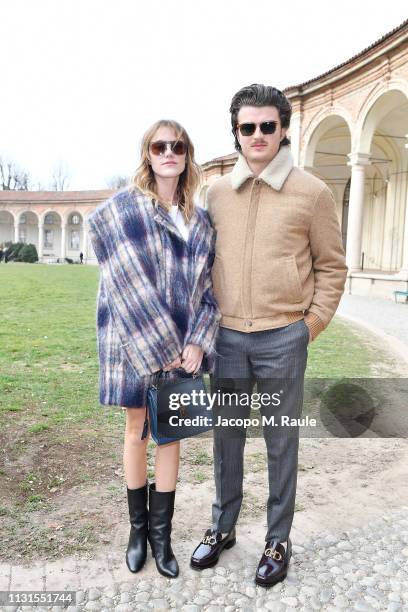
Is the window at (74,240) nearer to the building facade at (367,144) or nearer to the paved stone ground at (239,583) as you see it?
the building facade at (367,144)

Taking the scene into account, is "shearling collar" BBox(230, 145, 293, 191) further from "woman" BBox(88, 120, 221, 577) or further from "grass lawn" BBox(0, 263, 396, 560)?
"grass lawn" BBox(0, 263, 396, 560)

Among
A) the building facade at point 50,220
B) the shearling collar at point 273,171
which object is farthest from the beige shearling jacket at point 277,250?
the building facade at point 50,220

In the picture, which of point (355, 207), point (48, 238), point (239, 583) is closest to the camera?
point (239, 583)

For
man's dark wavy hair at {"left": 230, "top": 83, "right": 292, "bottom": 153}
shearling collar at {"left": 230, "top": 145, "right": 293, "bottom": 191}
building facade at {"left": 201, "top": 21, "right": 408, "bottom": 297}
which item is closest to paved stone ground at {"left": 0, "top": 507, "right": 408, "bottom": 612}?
shearling collar at {"left": 230, "top": 145, "right": 293, "bottom": 191}

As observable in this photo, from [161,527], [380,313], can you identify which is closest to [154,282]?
[161,527]

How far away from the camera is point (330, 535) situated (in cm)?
288

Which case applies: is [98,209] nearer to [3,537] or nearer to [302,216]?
[302,216]

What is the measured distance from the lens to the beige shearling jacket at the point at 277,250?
2373 millimetres

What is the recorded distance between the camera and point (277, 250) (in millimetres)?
2373

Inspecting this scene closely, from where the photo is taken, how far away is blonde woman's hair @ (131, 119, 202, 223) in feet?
7.86

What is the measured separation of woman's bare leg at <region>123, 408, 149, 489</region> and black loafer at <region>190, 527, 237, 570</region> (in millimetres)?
421

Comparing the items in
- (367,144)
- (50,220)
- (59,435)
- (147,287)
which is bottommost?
(59,435)

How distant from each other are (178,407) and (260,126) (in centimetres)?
131

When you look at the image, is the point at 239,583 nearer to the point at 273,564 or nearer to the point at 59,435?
the point at 273,564
